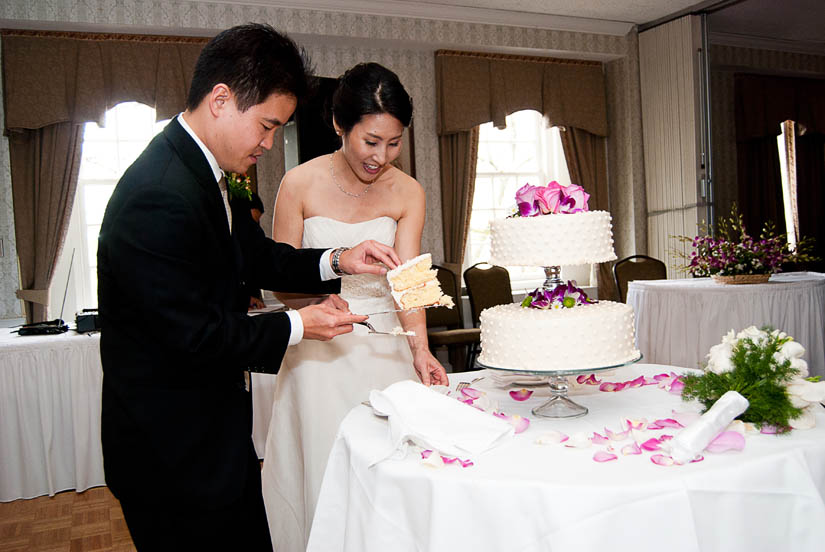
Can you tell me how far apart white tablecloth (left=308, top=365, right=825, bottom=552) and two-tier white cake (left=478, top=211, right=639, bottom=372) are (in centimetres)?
22

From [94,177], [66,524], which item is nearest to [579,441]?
[66,524]

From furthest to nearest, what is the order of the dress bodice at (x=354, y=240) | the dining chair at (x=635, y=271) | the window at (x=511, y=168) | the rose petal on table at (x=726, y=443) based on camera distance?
1. the window at (x=511, y=168)
2. the dining chair at (x=635, y=271)
3. the dress bodice at (x=354, y=240)
4. the rose petal on table at (x=726, y=443)

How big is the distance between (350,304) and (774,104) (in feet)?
26.0

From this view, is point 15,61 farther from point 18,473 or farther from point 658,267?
point 658,267

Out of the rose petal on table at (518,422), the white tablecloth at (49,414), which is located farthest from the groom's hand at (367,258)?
the white tablecloth at (49,414)

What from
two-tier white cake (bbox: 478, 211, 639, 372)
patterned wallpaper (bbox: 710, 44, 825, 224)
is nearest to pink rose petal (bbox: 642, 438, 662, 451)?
two-tier white cake (bbox: 478, 211, 639, 372)

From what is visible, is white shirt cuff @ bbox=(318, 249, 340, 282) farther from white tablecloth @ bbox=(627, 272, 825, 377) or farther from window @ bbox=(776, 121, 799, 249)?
window @ bbox=(776, 121, 799, 249)

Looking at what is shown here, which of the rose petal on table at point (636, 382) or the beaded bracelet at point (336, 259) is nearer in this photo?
the rose petal on table at point (636, 382)

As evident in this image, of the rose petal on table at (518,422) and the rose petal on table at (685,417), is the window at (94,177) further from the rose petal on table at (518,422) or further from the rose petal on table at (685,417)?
the rose petal on table at (685,417)

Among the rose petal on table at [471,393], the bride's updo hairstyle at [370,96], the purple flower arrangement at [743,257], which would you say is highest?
the bride's updo hairstyle at [370,96]

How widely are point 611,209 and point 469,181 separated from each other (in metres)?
2.03

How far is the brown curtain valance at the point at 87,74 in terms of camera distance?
19.1 ft

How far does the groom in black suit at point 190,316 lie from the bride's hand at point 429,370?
0.71 metres

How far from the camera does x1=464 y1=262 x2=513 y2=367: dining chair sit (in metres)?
6.82
